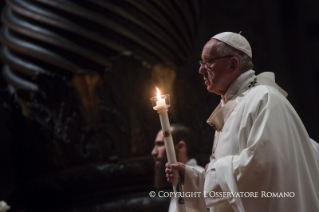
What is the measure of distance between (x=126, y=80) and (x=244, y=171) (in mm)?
2456

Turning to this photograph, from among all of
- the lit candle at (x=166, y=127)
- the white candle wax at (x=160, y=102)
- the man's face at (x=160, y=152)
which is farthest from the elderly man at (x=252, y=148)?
the man's face at (x=160, y=152)

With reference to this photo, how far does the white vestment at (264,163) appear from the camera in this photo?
7.98 feet

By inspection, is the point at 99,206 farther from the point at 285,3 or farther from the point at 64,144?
the point at 285,3

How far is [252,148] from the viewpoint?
8.06ft

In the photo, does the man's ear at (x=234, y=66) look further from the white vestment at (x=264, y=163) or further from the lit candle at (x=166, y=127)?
the lit candle at (x=166, y=127)

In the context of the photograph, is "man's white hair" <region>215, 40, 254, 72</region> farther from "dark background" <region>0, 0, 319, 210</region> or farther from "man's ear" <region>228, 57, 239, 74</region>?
"dark background" <region>0, 0, 319, 210</region>

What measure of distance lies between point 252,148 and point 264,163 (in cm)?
9

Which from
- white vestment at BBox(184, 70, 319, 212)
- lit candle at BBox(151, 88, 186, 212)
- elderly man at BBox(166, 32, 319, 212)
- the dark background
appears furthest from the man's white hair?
the dark background

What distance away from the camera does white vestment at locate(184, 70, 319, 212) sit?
2434mm

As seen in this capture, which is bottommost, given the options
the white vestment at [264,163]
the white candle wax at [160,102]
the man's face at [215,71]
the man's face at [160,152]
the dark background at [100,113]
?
the white vestment at [264,163]

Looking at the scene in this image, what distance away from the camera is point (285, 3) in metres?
7.32

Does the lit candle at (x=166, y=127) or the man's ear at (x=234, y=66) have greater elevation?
the man's ear at (x=234, y=66)

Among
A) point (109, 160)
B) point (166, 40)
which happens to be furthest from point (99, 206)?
point (166, 40)

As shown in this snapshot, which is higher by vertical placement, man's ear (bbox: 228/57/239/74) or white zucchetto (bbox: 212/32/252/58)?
white zucchetto (bbox: 212/32/252/58)
